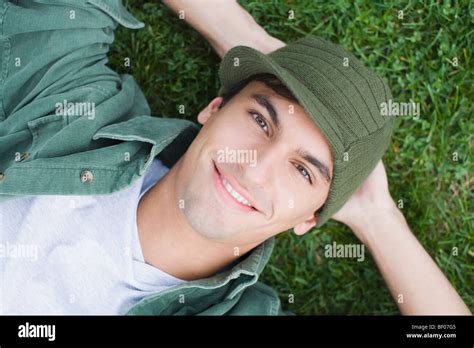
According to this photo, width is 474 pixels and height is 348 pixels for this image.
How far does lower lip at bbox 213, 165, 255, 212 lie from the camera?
2738 millimetres

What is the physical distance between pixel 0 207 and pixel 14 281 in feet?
1.29

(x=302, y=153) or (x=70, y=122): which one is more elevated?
(x=302, y=153)

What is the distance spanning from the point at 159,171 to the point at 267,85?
2.96 feet

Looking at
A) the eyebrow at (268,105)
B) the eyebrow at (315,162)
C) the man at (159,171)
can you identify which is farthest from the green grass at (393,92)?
the eyebrow at (315,162)

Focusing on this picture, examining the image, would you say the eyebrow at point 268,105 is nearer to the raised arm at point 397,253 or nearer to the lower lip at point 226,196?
the lower lip at point 226,196

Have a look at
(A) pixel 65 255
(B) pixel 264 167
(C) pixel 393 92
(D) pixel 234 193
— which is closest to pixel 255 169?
(B) pixel 264 167

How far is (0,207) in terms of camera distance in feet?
10.0

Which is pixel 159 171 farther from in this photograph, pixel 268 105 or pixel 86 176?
pixel 268 105

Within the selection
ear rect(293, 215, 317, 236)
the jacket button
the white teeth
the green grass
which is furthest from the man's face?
the green grass

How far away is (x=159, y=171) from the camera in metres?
3.34

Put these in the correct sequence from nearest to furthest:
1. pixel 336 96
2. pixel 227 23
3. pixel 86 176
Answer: pixel 336 96
pixel 86 176
pixel 227 23

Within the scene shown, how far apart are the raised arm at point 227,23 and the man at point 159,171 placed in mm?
457

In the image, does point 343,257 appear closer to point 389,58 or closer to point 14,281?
point 389,58
